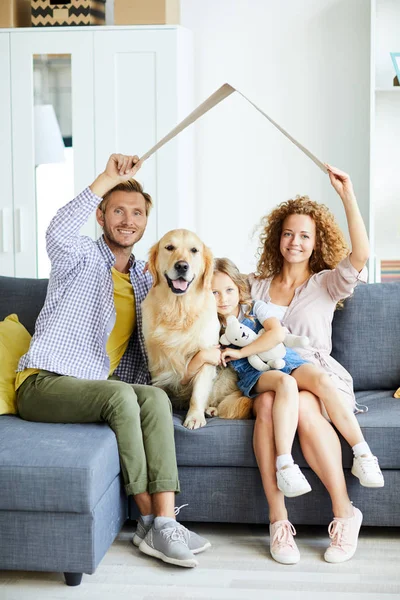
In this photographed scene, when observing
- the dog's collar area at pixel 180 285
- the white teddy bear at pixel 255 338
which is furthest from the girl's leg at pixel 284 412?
the dog's collar area at pixel 180 285

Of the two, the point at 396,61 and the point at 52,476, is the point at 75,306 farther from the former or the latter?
the point at 396,61

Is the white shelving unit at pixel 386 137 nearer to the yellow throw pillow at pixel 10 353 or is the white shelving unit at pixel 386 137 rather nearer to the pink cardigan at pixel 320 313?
the pink cardigan at pixel 320 313

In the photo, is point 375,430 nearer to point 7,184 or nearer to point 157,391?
point 157,391

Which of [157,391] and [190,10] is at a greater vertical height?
[190,10]

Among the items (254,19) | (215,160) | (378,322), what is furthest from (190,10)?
(378,322)

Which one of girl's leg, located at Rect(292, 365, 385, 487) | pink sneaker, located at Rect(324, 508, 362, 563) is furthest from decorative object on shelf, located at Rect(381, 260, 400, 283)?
pink sneaker, located at Rect(324, 508, 362, 563)

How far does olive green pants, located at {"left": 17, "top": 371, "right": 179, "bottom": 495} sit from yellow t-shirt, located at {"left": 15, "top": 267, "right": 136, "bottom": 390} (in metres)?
0.34

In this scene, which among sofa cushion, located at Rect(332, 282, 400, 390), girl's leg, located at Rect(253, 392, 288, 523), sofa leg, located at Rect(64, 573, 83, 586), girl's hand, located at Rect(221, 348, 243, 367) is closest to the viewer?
sofa leg, located at Rect(64, 573, 83, 586)

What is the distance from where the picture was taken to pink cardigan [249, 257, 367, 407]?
2756 millimetres

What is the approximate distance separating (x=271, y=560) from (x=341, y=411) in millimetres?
487

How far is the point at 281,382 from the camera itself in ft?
8.19

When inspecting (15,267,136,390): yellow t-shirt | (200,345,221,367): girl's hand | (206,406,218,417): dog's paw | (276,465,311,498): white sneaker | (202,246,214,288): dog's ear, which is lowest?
(276,465,311,498): white sneaker

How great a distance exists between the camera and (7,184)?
4414 mm

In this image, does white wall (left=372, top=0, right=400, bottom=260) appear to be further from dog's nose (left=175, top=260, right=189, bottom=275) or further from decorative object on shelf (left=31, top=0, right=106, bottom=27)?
dog's nose (left=175, top=260, right=189, bottom=275)
